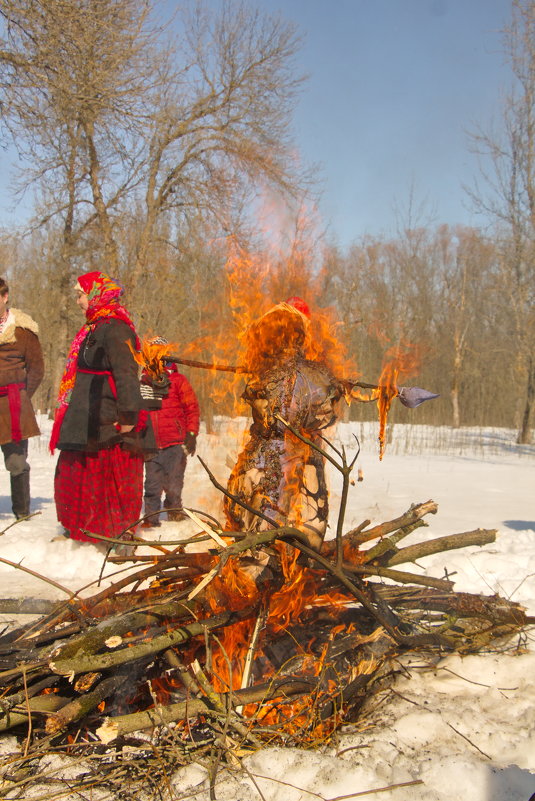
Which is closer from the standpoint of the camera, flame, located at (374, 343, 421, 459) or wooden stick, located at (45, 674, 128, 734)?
wooden stick, located at (45, 674, 128, 734)

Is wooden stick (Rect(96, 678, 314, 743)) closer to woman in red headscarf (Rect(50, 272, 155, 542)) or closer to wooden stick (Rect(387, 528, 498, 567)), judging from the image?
wooden stick (Rect(387, 528, 498, 567))

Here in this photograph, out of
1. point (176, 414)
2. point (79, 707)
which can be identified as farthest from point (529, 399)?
point (79, 707)

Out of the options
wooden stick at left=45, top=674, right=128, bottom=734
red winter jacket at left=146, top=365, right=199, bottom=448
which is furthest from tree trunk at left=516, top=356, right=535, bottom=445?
wooden stick at left=45, top=674, right=128, bottom=734

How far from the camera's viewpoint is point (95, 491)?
13.6 ft

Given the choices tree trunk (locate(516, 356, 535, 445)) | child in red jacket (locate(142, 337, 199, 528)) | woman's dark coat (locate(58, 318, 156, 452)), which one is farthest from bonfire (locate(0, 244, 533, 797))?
tree trunk (locate(516, 356, 535, 445))

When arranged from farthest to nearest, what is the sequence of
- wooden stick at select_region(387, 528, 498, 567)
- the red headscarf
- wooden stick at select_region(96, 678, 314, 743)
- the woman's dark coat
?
the red headscarf < the woman's dark coat < wooden stick at select_region(387, 528, 498, 567) < wooden stick at select_region(96, 678, 314, 743)

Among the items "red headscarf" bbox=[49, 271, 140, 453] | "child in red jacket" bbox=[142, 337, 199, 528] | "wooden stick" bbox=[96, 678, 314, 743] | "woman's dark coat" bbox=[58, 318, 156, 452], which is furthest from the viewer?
"child in red jacket" bbox=[142, 337, 199, 528]

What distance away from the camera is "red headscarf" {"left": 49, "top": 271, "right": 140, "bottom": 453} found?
413 cm

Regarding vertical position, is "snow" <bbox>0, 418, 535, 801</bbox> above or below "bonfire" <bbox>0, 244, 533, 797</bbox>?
below

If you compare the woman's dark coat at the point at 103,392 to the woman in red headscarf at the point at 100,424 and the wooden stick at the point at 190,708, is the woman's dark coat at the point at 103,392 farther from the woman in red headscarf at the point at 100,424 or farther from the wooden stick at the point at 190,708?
the wooden stick at the point at 190,708

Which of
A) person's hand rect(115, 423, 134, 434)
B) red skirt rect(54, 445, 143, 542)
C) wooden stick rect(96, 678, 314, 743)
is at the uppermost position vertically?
person's hand rect(115, 423, 134, 434)

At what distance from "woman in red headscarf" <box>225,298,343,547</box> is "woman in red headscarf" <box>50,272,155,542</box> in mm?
1633

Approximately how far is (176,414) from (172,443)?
32 cm

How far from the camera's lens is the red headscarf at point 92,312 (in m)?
4.13
